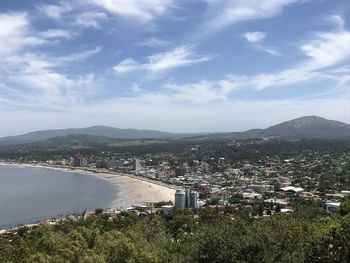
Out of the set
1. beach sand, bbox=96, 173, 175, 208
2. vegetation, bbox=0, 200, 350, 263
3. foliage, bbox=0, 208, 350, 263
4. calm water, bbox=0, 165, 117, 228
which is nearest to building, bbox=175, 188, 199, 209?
beach sand, bbox=96, 173, 175, 208

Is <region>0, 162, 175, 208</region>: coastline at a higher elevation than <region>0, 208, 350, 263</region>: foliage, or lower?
lower

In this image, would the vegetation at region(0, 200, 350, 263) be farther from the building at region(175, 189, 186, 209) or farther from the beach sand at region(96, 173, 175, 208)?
the beach sand at region(96, 173, 175, 208)

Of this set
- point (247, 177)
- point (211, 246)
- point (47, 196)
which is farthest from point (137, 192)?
point (211, 246)

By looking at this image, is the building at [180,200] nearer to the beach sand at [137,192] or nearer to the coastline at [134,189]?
A: the coastline at [134,189]

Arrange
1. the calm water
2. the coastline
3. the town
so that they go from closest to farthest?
the town → the calm water → the coastline

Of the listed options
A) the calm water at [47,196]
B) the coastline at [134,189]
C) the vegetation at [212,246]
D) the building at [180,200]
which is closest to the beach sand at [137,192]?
the coastline at [134,189]

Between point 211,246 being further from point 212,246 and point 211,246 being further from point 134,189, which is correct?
point 134,189

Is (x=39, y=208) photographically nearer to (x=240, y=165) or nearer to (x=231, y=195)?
(x=231, y=195)
